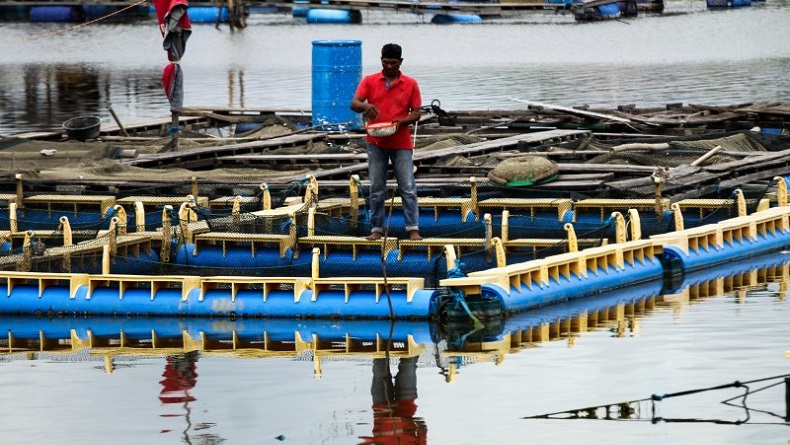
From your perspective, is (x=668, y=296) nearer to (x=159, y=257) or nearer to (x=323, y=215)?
(x=323, y=215)

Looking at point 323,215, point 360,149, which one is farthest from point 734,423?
point 360,149

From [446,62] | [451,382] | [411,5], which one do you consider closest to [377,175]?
[451,382]

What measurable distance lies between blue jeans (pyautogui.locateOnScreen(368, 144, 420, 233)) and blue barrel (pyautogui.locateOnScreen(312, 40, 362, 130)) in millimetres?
9526

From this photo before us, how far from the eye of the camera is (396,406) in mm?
13023

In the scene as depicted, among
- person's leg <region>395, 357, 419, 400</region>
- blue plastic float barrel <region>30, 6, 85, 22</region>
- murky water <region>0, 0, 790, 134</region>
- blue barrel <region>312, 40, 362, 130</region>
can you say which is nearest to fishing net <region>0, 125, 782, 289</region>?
person's leg <region>395, 357, 419, 400</region>

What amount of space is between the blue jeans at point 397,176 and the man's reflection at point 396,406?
290 cm

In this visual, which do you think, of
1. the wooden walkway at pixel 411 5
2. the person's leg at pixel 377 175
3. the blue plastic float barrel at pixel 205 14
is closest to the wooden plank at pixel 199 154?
the person's leg at pixel 377 175

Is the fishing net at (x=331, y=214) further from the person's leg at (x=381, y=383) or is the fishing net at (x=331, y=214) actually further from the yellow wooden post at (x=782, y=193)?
the person's leg at (x=381, y=383)

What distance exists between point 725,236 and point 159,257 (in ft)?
19.5

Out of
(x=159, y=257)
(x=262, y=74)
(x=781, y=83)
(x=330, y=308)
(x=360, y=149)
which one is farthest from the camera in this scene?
(x=262, y=74)

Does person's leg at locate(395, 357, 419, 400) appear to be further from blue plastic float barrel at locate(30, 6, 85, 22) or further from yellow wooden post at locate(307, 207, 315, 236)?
blue plastic float barrel at locate(30, 6, 85, 22)

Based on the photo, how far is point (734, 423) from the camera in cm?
1207

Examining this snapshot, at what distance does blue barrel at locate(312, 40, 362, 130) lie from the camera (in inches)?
1066

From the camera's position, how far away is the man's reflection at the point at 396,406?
475 inches
